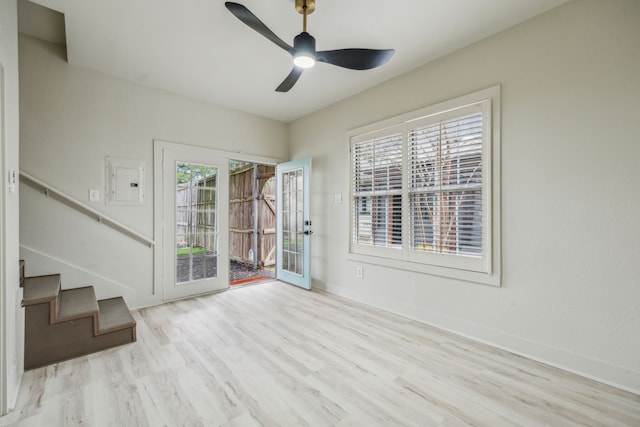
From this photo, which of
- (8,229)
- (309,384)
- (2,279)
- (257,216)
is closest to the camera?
(2,279)

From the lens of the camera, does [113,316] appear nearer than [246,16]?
No

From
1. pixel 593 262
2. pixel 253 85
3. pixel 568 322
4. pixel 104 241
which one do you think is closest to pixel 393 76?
pixel 253 85

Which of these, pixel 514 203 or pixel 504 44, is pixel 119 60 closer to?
pixel 504 44

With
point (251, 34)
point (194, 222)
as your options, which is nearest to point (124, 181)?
point (194, 222)

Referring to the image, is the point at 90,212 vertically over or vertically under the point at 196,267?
over

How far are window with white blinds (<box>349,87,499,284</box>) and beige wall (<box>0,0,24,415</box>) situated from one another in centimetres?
315

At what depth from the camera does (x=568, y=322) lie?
2141 millimetres

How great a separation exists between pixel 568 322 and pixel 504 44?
2.38 meters

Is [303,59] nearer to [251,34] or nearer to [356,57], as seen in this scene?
[356,57]

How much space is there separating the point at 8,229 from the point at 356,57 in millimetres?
2593

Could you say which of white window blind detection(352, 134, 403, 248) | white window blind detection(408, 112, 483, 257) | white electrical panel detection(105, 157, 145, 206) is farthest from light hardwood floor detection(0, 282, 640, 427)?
white electrical panel detection(105, 157, 145, 206)

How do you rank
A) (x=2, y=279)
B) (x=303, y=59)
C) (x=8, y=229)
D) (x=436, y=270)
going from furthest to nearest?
(x=436, y=270) < (x=303, y=59) < (x=8, y=229) < (x=2, y=279)

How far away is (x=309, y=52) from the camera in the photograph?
2.00 meters

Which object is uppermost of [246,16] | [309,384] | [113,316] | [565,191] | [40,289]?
[246,16]
